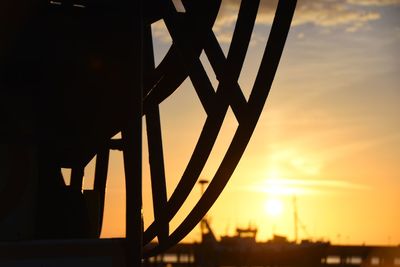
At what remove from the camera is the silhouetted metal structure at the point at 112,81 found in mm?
8984

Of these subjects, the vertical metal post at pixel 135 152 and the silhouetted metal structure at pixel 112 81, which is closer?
the vertical metal post at pixel 135 152

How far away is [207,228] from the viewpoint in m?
101

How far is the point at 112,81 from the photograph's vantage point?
32.6 feet

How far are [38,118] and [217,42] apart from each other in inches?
88.4

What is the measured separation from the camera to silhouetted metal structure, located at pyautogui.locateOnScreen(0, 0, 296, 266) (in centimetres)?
898

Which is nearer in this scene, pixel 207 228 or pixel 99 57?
pixel 99 57

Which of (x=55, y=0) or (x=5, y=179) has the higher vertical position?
(x=55, y=0)

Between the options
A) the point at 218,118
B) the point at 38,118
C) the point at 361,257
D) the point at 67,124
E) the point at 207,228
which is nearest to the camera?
the point at 218,118

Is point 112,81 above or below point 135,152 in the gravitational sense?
above

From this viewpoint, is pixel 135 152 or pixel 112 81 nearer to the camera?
pixel 135 152

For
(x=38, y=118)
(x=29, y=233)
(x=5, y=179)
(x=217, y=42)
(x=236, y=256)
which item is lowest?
(x=29, y=233)

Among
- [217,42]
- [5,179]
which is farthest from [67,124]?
[217,42]

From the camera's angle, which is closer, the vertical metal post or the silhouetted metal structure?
the vertical metal post

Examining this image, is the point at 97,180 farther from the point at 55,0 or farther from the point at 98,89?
the point at 55,0
